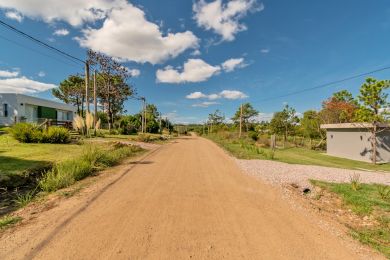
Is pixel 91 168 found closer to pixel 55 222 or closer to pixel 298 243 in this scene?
pixel 55 222

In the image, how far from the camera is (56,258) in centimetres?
301

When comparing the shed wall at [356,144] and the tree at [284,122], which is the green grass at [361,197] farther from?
the tree at [284,122]

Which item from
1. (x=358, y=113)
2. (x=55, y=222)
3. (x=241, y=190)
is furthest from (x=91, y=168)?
(x=358, y=113)

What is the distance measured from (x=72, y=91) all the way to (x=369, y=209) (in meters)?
49.9

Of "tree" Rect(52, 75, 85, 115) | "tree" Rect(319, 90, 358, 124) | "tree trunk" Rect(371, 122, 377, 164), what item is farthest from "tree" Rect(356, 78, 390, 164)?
"tree" Rect(52, 75, 85, 115)

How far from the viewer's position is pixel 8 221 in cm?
415

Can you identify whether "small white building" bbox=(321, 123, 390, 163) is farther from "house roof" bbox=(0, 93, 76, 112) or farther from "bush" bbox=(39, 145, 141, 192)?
"house roof" bbox=(0, 93, 76, 112)

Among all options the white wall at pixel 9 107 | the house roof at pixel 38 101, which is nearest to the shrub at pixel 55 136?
the white wall at pixel 9 107

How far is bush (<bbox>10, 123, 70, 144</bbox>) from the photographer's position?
44.9 feet

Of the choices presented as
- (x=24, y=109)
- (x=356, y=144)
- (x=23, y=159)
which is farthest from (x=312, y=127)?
(x=24, y=109)

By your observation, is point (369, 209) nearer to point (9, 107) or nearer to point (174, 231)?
point (174, 231)

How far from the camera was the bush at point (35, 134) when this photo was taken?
13.7 m

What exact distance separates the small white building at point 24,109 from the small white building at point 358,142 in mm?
30770

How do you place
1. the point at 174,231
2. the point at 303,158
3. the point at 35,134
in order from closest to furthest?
the point at 174,231 < the point at 35,134 < the point at 303,158
